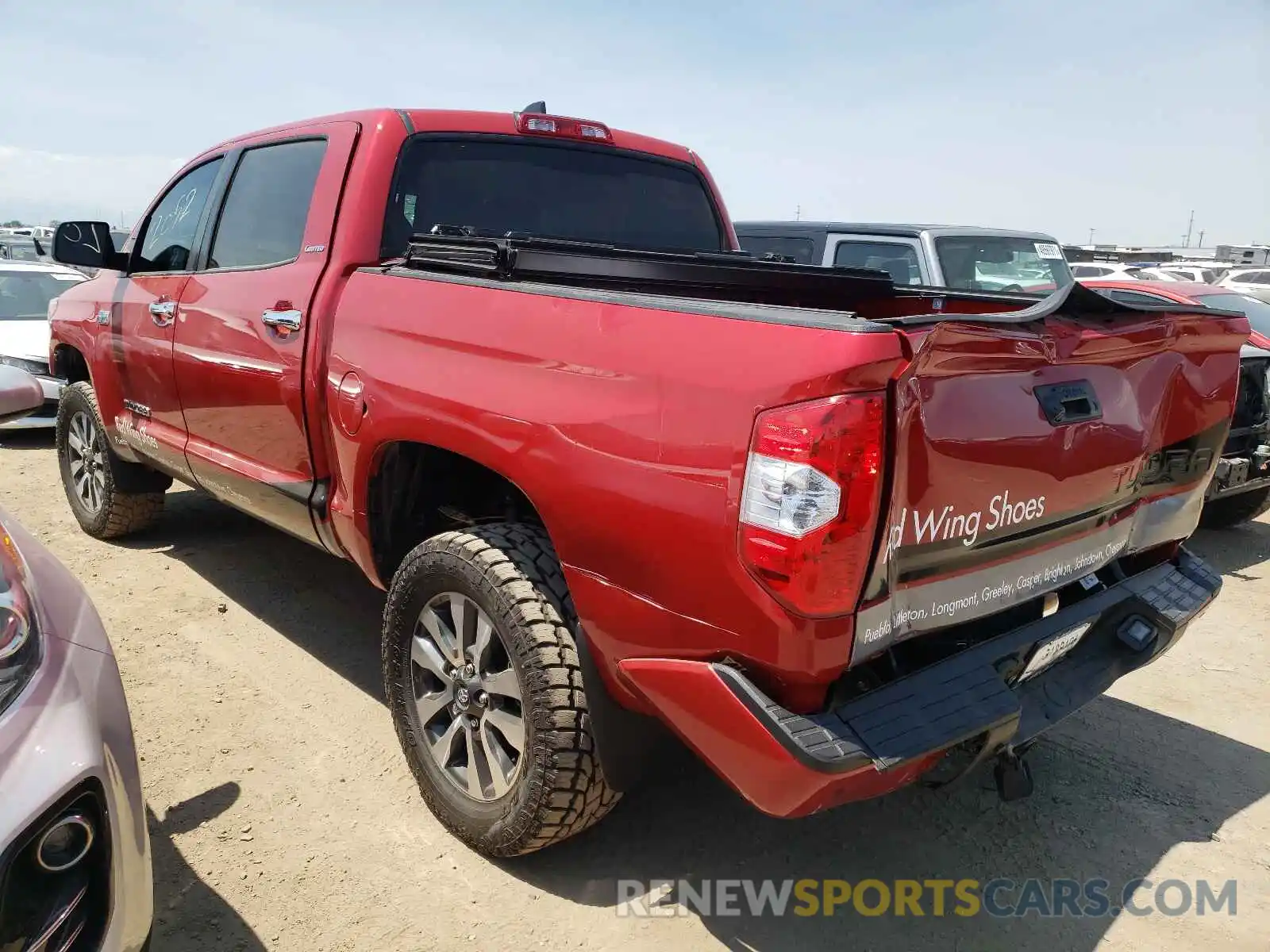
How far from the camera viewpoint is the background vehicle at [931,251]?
6.66 meters

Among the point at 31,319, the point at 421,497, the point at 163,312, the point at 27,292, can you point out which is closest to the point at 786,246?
the point at 163,312

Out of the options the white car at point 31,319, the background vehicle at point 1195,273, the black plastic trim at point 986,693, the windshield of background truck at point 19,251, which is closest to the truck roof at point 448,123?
the black plastic trim at point 986,693

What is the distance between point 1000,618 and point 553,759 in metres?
1.16

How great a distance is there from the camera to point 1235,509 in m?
5.98

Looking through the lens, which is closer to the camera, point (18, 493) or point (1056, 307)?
point (1056, 307)

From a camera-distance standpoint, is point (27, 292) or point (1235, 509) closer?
point (1235, 509)

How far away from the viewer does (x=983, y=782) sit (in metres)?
3.02

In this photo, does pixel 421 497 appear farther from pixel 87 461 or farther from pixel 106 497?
pixel 87 461

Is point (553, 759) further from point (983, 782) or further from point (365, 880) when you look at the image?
point (983, 782)

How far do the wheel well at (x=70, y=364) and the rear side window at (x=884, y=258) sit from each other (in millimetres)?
4752

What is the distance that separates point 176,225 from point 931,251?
15.9 ft

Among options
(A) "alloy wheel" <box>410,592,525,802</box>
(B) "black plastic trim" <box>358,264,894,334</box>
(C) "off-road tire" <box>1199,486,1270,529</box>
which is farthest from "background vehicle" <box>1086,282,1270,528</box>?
(A) "alloy wheel" <box>410,592,525,802</box>

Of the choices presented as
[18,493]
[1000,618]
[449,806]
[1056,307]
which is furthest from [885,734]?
[18,493]

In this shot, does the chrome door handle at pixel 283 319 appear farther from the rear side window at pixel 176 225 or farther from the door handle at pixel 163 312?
the rear side window at pixel 176 225
